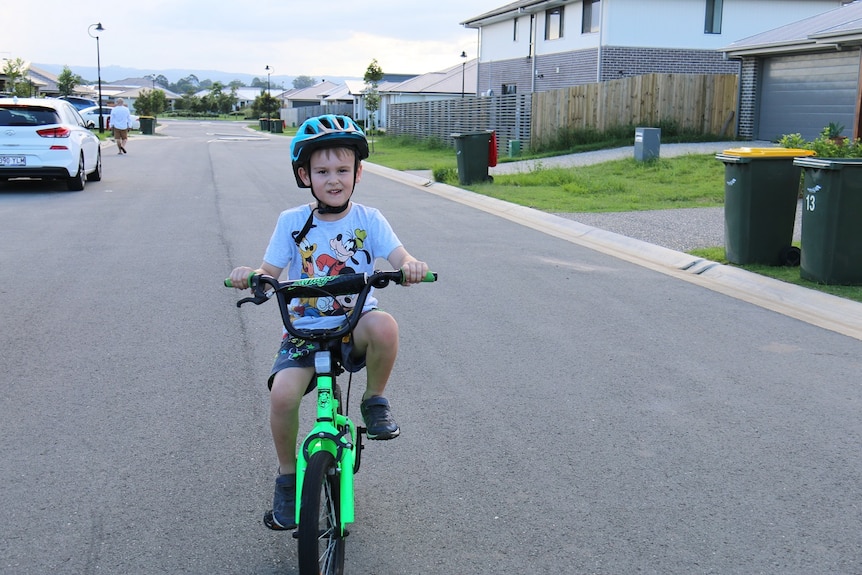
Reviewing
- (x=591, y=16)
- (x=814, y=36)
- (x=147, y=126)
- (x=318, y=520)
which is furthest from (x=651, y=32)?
(x=147, y=126)

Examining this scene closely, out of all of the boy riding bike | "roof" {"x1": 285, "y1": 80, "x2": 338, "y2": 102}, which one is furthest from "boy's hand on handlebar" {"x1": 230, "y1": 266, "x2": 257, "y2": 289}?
"roof" {"x1": 285, "y1": 80, "x2": 338, "y2": 102}

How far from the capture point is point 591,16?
34.2 meters

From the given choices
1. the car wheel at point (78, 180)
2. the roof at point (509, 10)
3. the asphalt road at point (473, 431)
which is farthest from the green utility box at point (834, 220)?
the roof at point (509, 10)

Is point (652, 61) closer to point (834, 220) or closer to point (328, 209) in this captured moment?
point (834, 220)

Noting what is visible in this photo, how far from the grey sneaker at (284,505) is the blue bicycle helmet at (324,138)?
3.84 feet

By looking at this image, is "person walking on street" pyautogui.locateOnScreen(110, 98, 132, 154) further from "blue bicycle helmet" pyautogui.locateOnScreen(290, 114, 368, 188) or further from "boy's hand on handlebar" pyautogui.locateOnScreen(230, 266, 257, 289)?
"boy's hand on handlebar" pyautogui.locateOnScreen(230, 266, 257, 289)

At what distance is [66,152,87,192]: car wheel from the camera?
17.6m

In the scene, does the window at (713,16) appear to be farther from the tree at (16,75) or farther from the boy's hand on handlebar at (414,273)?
the boy's hand on handlebar at (414,273)

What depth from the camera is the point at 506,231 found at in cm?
1296

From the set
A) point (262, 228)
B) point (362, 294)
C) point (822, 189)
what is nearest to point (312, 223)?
point (362, 294)

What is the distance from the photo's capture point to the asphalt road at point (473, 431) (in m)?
3.67

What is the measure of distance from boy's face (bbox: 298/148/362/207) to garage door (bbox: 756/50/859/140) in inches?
875

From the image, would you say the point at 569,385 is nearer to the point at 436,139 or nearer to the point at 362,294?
the point at 362,294

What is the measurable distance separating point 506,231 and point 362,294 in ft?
32.0
